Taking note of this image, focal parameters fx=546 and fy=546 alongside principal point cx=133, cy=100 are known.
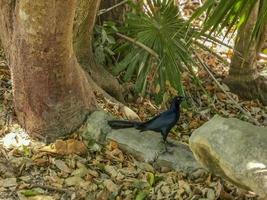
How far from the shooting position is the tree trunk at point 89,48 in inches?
151

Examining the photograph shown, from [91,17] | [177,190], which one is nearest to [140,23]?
[91,17]

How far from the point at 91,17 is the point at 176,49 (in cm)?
72

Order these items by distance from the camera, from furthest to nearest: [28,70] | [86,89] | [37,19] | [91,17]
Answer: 1. [91,17]
2. [86,89]
3. [28,70]
4. [37,19]

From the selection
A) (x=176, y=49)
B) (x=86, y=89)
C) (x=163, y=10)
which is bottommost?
(x=86, y=89)

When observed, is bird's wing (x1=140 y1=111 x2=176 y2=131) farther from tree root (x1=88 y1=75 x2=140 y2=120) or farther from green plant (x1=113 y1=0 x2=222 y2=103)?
green plant (x1=113 y1=0 x2=222 y2=103)

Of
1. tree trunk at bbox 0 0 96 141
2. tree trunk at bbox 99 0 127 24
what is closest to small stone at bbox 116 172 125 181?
tree trunk at bbox 0 0 96 141

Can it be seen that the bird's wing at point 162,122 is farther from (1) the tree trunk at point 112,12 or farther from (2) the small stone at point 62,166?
(1) the tree trunk at point 112,12

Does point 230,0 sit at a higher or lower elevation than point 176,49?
higher

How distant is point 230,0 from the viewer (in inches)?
103

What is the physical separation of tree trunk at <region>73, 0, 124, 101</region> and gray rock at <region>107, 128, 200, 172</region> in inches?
31.2

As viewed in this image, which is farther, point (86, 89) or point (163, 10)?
point (163, 10)

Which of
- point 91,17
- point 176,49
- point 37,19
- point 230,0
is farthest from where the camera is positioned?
point 176,49

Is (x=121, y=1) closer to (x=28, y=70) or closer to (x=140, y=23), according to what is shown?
(x=140, y=23)

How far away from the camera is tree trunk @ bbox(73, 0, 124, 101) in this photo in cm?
384
